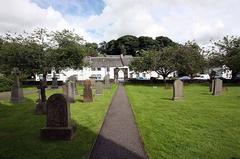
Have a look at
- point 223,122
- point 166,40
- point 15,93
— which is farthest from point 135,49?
point 223,122

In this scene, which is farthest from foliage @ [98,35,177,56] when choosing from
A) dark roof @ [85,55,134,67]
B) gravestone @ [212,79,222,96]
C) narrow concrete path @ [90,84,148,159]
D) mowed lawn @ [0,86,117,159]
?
narrow concrete path @ [90,84,148,159]

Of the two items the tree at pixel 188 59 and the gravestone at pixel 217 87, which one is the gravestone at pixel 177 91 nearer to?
the gravestone at pixel 217 87

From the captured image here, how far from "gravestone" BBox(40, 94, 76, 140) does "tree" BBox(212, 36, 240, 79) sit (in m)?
34.2

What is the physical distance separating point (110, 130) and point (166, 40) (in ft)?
312

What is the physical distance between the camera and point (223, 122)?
911 centimetres

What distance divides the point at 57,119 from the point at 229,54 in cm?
3870

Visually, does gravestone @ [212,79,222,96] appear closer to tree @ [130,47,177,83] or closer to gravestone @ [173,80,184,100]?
gravestone @ [173,80,184,100]

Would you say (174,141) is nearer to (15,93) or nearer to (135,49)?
(15,93)

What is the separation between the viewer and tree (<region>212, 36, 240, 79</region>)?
117 feet

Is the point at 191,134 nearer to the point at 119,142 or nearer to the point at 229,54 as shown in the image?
the point at 119,142

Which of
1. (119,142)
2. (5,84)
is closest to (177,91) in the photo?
(119,142)

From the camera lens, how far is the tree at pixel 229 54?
35.6m

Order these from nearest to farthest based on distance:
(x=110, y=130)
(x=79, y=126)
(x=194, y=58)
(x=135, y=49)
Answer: (x=110, y=130) < (x=79, y=126) < (x=194, y=58) < (x=135, y=49)

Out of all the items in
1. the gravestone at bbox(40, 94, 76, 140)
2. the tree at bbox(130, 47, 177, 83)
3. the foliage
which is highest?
the foliage
